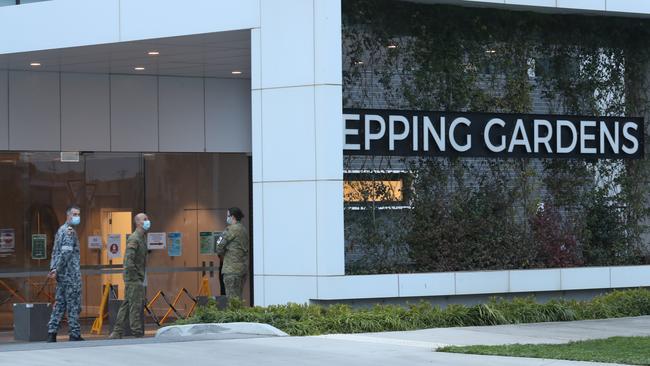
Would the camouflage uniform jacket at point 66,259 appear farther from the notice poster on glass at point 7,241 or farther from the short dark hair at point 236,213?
the notice poster on glass at point 7,241

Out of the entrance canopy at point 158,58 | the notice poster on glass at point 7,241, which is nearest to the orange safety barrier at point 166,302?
the notice poster on glass at point 7,241

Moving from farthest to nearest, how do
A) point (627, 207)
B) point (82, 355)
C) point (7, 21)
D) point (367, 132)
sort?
point (627, 207), point (7, 21), point (367, 132), point (82, 355)

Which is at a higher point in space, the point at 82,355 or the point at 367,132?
the point at 367,132

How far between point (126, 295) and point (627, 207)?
9476 mm

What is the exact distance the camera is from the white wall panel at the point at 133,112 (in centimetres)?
2280

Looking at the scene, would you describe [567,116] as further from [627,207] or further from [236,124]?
[236,124]

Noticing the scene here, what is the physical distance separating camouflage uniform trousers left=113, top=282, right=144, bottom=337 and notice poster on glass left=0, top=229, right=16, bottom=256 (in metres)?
4.31

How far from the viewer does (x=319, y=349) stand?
14.5 m

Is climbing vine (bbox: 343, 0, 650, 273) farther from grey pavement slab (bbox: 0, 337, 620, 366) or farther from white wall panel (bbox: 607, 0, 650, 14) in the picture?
grey pavement slab (bbox: 0, 337, 620, 366)

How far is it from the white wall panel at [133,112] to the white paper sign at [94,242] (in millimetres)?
1789

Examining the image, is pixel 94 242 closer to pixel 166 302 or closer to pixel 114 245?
pixel 114 245

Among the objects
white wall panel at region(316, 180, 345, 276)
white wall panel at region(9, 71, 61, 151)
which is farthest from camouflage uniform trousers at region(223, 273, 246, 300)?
white wall panel at region(9, 71, 61, 151)

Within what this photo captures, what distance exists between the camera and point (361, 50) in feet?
65.0

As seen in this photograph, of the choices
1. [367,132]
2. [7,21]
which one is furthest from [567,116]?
[7,21]
